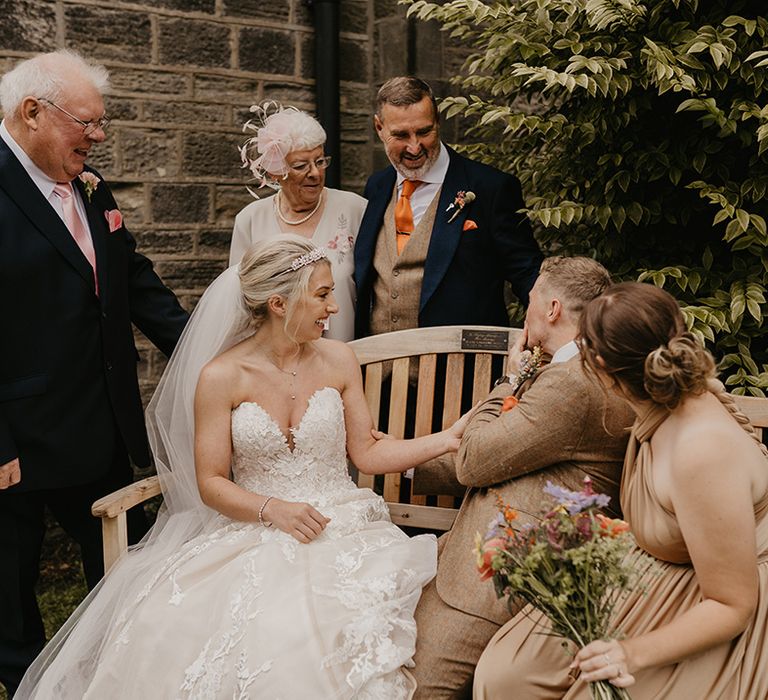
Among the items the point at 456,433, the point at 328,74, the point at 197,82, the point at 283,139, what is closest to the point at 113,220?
the point at 283,139

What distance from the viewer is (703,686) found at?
212 centimetres

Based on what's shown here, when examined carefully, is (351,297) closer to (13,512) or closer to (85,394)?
(85,394)

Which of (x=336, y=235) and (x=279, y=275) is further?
(x=336, y=235)

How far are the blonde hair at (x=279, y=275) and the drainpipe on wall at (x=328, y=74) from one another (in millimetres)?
2331

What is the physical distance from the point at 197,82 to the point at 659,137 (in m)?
2.57

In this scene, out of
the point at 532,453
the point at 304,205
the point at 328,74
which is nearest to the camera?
the point at 532,453

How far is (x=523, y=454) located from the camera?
8.39ft

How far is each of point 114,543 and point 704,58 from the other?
271 centimetres

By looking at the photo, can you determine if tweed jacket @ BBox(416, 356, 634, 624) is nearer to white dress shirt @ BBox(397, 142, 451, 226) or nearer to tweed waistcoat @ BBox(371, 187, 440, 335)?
tweed waistcoat @ BBox(371, 187, 440, 335)

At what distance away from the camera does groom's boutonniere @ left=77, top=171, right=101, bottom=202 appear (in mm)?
3273

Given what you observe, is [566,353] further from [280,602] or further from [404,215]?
[404,215]

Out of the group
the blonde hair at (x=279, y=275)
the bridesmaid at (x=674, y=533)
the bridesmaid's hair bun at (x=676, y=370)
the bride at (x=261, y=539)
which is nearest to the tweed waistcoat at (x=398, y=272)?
the bride at (x=261, y=539)

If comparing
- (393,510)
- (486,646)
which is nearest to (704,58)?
(393,510)

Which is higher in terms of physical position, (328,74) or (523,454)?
(328,74)
